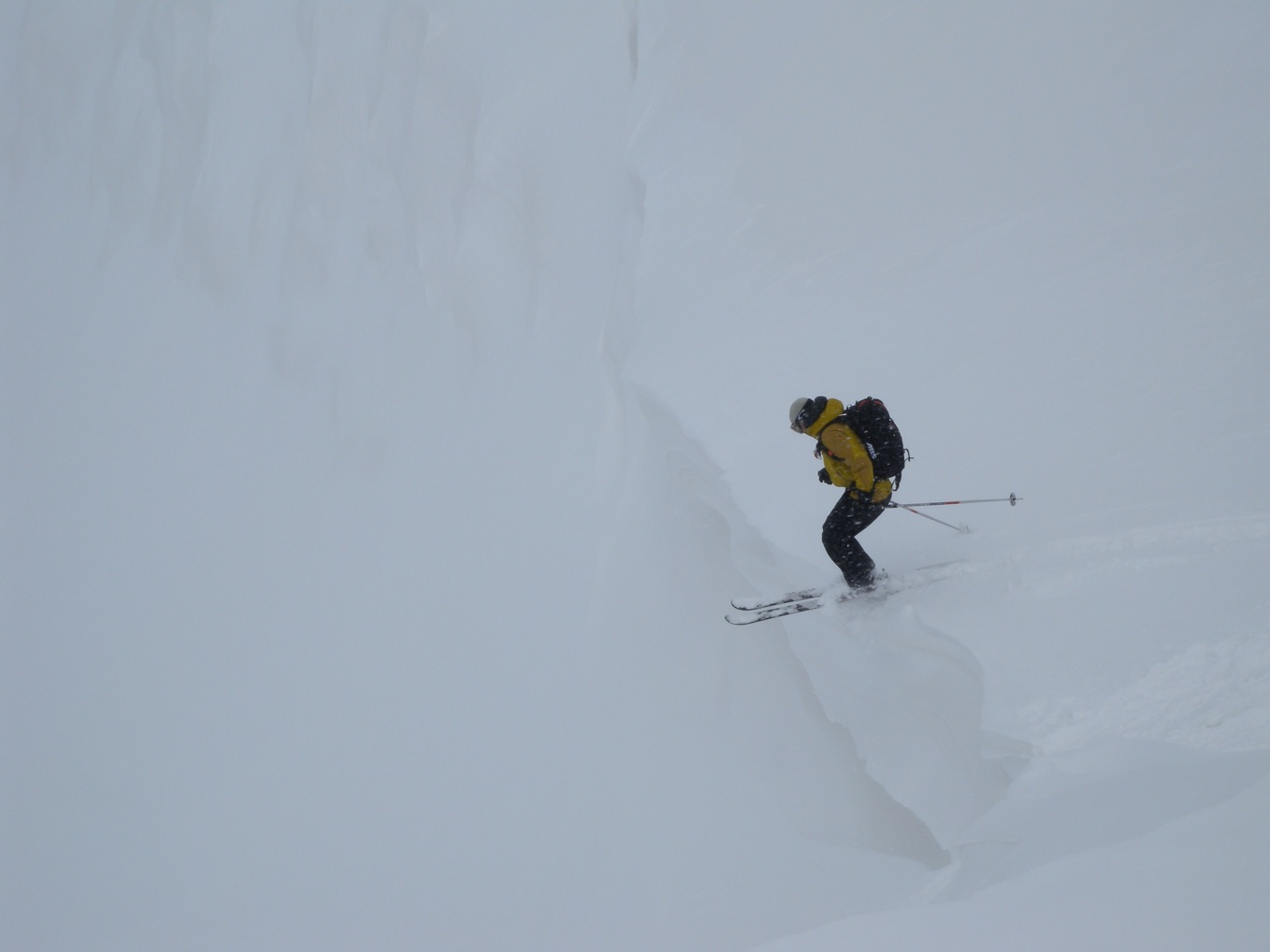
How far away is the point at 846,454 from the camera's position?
4.18m

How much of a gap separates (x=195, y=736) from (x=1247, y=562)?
12922 millimetres

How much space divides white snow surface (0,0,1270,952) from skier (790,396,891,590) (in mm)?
302

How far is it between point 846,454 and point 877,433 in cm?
19

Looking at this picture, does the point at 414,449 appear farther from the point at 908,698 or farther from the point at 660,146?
the point at 908,698

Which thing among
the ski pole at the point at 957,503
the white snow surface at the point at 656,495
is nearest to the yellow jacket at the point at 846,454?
the ski pole at the point at 957,503

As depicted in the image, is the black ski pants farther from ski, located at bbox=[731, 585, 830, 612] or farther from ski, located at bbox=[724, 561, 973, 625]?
ski, located at bbox=[731, 585, 830, 612]

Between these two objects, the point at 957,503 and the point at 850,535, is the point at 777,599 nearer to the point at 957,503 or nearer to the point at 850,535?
the point at 850,535

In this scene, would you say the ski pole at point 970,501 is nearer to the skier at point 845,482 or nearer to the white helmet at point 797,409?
the skier at point 845,482

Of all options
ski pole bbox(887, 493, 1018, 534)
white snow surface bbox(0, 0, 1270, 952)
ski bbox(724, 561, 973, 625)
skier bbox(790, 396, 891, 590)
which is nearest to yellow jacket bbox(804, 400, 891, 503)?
skier bbox(790, 396, 891, 590)

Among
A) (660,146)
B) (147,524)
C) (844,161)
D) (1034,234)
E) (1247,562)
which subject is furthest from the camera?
(147,524)

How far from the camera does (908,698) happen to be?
4.54 metres

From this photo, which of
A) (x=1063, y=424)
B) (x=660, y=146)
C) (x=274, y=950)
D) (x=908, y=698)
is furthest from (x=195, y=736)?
(x=1063, y=424)

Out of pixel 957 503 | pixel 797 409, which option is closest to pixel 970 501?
pixel 957 503

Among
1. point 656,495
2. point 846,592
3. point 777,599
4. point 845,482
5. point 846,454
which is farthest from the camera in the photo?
point 656,495
